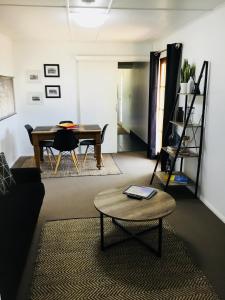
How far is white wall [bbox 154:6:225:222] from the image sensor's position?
117 inches

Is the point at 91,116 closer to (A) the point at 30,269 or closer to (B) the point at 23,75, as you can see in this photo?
(B) the point at 23,75

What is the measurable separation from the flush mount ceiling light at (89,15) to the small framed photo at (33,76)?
7.13 ft

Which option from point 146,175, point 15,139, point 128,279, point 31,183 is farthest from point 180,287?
point 15,139

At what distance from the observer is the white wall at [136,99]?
6516 millimetres

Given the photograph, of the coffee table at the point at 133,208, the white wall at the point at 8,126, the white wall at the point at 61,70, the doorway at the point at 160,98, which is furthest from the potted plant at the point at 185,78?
the white wall at the point at 8,126

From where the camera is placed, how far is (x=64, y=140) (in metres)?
4.45

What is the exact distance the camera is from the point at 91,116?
5.82 meters

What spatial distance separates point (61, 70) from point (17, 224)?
4.07 m

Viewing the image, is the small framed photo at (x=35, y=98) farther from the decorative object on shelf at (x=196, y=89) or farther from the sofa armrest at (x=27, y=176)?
the decorative object on shelf at (x=196, y=89)

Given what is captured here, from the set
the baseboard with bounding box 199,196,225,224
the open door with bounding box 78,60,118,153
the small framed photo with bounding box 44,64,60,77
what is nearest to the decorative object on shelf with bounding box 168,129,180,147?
the baseboard with bounding box 199,196,225,224

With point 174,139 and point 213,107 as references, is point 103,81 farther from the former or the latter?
point 213,107

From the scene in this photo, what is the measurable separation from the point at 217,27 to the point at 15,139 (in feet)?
13.4

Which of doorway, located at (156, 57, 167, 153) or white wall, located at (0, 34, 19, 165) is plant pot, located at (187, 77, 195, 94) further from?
white wall, located at (0, 34, 19, 165)

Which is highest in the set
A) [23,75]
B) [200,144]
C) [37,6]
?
[37,6]
